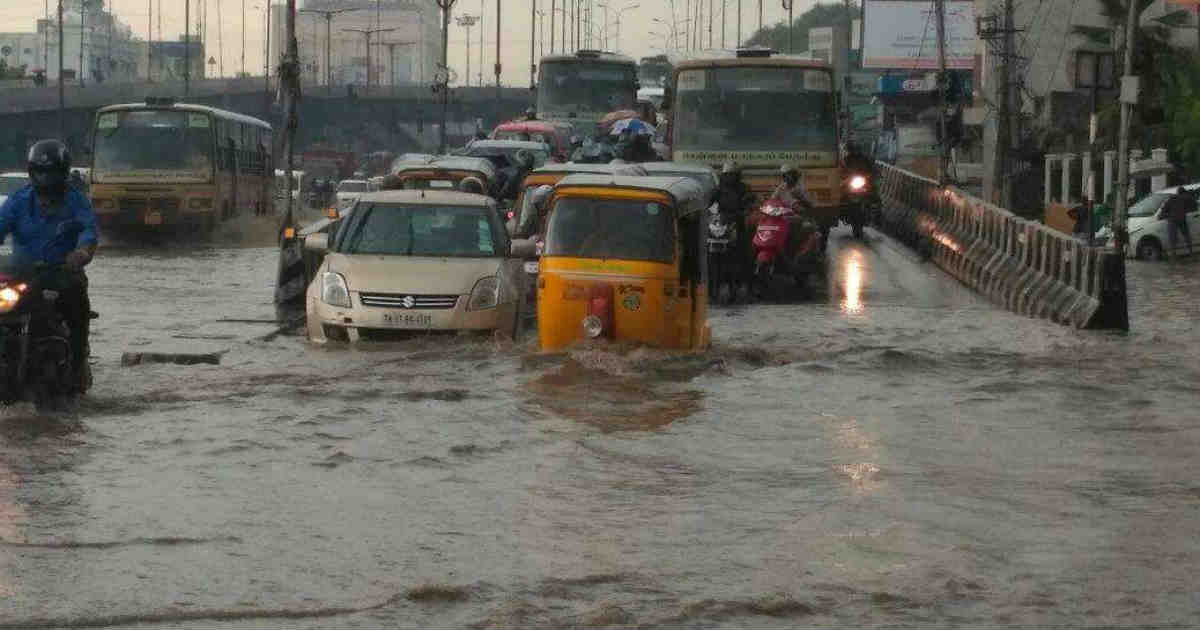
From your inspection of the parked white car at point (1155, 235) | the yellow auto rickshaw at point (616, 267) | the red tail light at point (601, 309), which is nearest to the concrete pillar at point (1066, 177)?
the parked white car at point (1155, 235)

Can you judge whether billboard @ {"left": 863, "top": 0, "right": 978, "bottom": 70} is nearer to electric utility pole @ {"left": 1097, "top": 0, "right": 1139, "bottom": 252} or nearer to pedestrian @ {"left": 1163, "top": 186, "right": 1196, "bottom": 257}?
pedestrian @ {"left": 1163, "top": 186, "right": 1196, "bottom": 257}

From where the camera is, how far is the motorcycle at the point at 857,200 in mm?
37875

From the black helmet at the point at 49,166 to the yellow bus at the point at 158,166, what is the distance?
26940mm

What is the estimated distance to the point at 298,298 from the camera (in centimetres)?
2352

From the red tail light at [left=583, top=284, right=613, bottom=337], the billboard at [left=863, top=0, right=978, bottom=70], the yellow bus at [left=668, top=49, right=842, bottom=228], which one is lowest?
the red tail light at [left=583, top=284, right=613, bottom=337]

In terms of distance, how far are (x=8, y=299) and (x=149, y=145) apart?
→ 28087 millimetres

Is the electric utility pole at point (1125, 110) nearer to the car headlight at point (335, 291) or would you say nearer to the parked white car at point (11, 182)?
the car headlight at point (335, 291)

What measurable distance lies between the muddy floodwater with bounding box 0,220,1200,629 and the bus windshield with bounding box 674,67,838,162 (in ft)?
31.7

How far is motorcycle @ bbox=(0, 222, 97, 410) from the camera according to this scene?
12719mm

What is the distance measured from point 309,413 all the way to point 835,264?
62.0 feet

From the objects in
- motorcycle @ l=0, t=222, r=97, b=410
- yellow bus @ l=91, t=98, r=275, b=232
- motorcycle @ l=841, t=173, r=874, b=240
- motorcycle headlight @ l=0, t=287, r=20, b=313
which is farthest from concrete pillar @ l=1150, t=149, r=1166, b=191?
motorcycle headlight @ l=0, t=287, r=20, b=313

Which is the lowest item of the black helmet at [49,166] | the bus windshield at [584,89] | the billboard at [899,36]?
the black helmet at [49,166]

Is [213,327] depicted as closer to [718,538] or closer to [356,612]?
[718,538]

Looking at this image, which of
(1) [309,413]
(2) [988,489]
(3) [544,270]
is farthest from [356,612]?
(3) [544,270]
